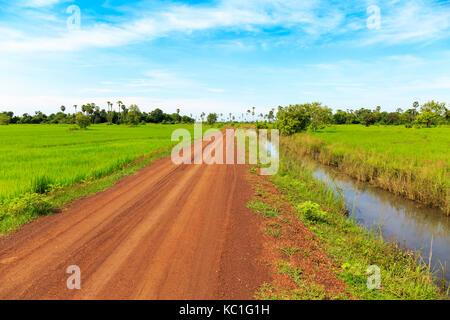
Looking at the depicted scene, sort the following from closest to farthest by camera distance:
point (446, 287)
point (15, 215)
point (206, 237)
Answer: point (446, 287)
point (206, 237)
point (15, 215)

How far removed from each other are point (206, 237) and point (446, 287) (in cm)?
660

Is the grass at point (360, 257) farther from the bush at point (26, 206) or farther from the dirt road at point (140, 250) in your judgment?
the bush at point (26, 206)

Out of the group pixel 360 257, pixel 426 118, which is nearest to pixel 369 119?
pixel 426 118

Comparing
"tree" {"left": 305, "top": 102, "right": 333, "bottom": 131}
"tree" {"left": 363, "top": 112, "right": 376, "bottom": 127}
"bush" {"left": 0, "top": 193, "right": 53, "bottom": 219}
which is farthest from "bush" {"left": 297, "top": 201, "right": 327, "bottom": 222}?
"tree" {"left": 363, "top": 112, "right": 376, "bottom": 127}

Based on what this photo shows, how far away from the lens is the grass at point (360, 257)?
15.4 feet

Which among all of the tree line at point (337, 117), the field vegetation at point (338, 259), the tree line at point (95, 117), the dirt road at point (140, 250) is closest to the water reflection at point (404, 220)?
the field vegetation at point (338, 259)

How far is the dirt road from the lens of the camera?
424 centimetres

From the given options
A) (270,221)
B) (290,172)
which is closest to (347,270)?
(270,221)

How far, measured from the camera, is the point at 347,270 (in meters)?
5.18

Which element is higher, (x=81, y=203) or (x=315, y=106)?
(x=315, y=106)

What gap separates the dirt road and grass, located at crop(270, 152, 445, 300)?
115cm

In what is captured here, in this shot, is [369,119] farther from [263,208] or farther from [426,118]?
[263,208]
